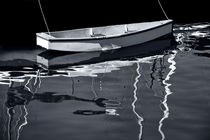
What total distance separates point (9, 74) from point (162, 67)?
9.22 m

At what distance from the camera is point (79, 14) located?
41.6m

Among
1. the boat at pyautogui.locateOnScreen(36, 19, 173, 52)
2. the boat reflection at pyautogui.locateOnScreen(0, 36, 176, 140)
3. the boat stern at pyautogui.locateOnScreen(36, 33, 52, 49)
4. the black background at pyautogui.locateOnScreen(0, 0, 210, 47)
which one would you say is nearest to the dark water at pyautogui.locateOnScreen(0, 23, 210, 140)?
the boat reflection at pyautogui.locateOnScreen(0, 36, 176, 140)

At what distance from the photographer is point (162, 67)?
26.6 m

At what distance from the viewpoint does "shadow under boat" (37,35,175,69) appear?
91.9 feet

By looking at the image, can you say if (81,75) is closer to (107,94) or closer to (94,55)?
(107,94)

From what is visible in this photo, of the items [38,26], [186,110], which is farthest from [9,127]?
[38,26]

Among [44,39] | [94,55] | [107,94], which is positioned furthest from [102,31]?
[107,94]

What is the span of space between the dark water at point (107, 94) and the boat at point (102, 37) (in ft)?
2.04

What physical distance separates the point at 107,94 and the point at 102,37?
9124mm

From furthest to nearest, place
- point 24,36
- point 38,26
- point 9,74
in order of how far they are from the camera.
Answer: point 38,26
point 24,36
point 9,74

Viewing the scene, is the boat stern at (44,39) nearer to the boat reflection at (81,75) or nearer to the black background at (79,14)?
the boat reflection at (81,75)

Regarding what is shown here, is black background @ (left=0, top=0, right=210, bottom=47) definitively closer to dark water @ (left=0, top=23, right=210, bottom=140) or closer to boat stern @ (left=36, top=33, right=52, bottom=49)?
boat stern @ (left=36, top=33, right=52, bottom=49)

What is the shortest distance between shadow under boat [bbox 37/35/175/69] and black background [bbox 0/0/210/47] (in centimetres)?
490

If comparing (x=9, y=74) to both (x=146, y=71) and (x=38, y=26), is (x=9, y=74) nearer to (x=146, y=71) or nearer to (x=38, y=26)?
(x=146, y=71)
